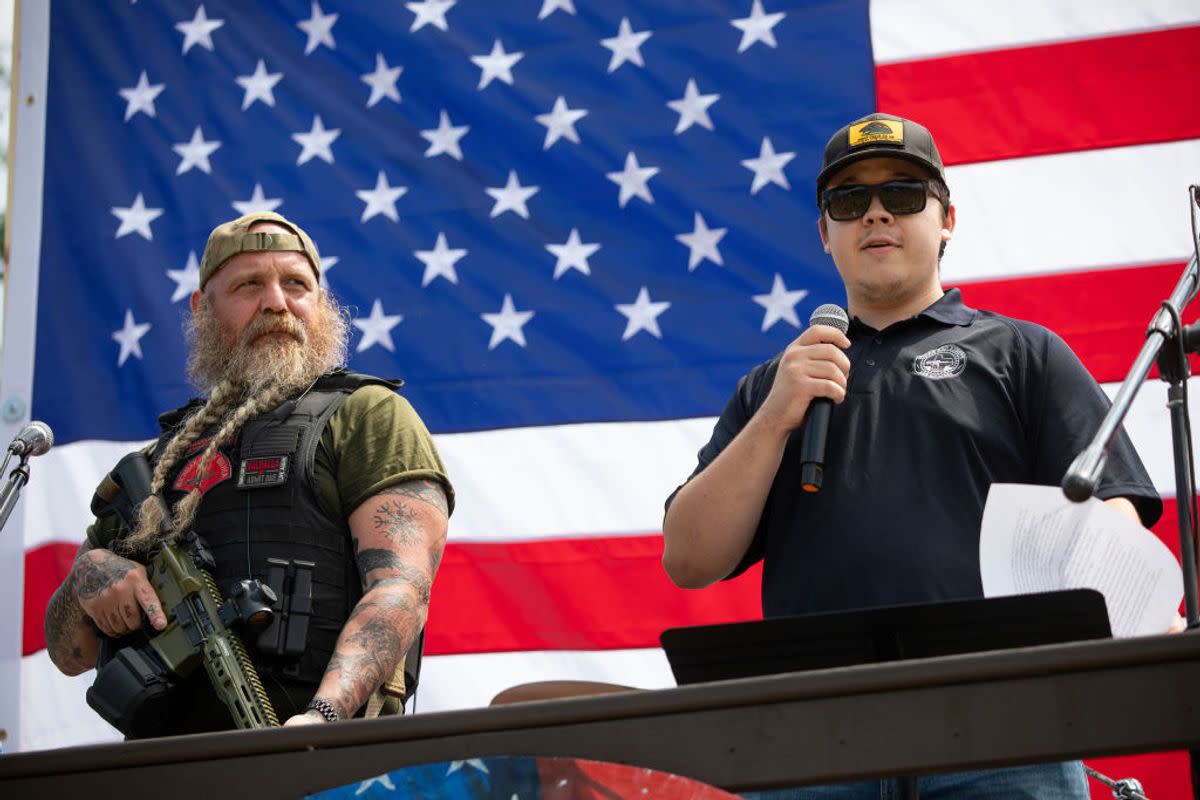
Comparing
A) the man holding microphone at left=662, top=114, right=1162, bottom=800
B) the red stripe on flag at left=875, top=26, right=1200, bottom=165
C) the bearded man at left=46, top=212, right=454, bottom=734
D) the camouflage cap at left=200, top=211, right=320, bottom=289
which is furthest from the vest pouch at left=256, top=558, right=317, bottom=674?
the red stripe on flag at left=875, top=26, right=1200, bottom=165

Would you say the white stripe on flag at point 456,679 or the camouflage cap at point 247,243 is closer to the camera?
the camouflage cap at point 247,243

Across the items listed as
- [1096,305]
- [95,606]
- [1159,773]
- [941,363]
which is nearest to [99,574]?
[95,606]

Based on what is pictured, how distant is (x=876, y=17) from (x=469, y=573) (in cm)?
211

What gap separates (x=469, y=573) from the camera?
4230 millimetres

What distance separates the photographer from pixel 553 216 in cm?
450

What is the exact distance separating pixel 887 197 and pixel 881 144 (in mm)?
96

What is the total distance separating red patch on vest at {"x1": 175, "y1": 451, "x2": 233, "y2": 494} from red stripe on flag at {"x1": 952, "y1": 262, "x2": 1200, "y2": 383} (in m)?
2.17

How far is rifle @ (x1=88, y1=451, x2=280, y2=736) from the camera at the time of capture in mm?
2613

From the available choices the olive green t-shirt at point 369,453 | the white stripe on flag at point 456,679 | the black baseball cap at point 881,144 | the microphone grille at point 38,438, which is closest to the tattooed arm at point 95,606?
the olive green t-shirt at point 369,453

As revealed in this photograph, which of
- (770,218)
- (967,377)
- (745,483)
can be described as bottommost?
(745,483)

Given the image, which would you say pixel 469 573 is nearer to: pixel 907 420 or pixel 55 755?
pixel 907 420

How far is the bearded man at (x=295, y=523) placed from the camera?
2688 millimetres

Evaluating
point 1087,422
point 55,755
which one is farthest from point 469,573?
point 55,755

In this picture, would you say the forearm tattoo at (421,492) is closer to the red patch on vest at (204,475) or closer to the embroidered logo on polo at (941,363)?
the red patch on vest at (204,475)
